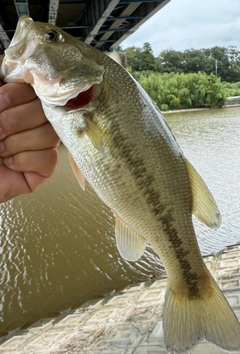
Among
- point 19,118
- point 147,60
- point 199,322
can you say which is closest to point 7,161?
point 19,118

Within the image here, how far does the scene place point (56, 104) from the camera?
5.19 feet

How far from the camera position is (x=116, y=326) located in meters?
4.38

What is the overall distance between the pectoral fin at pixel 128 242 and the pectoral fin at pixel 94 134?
459 mm

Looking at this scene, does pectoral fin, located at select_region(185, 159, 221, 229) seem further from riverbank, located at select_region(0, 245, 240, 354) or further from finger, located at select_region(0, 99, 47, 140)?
riverbank, located at select_region(0, 245, 240, 354)

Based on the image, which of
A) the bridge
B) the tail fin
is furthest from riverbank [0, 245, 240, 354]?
the bridge

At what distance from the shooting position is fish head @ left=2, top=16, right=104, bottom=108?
1.55 metres

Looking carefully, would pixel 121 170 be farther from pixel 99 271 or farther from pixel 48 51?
pixel 99 271

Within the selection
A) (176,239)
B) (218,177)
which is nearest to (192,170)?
(176,239)

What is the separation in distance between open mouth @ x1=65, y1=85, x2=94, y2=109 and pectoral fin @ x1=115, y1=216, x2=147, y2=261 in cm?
63

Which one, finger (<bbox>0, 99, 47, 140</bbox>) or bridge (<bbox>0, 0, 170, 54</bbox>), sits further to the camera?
bridge (<bbox>0, 0, 170, 54</bbox>)

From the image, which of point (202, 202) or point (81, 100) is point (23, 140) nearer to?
point (81, 100)

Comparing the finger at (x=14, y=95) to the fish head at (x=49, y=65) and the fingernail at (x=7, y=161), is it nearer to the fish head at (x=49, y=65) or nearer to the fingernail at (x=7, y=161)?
the fish head at (x=49, y=65)

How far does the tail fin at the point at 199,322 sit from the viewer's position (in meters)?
1.89

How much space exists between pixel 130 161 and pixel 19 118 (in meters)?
0.54
